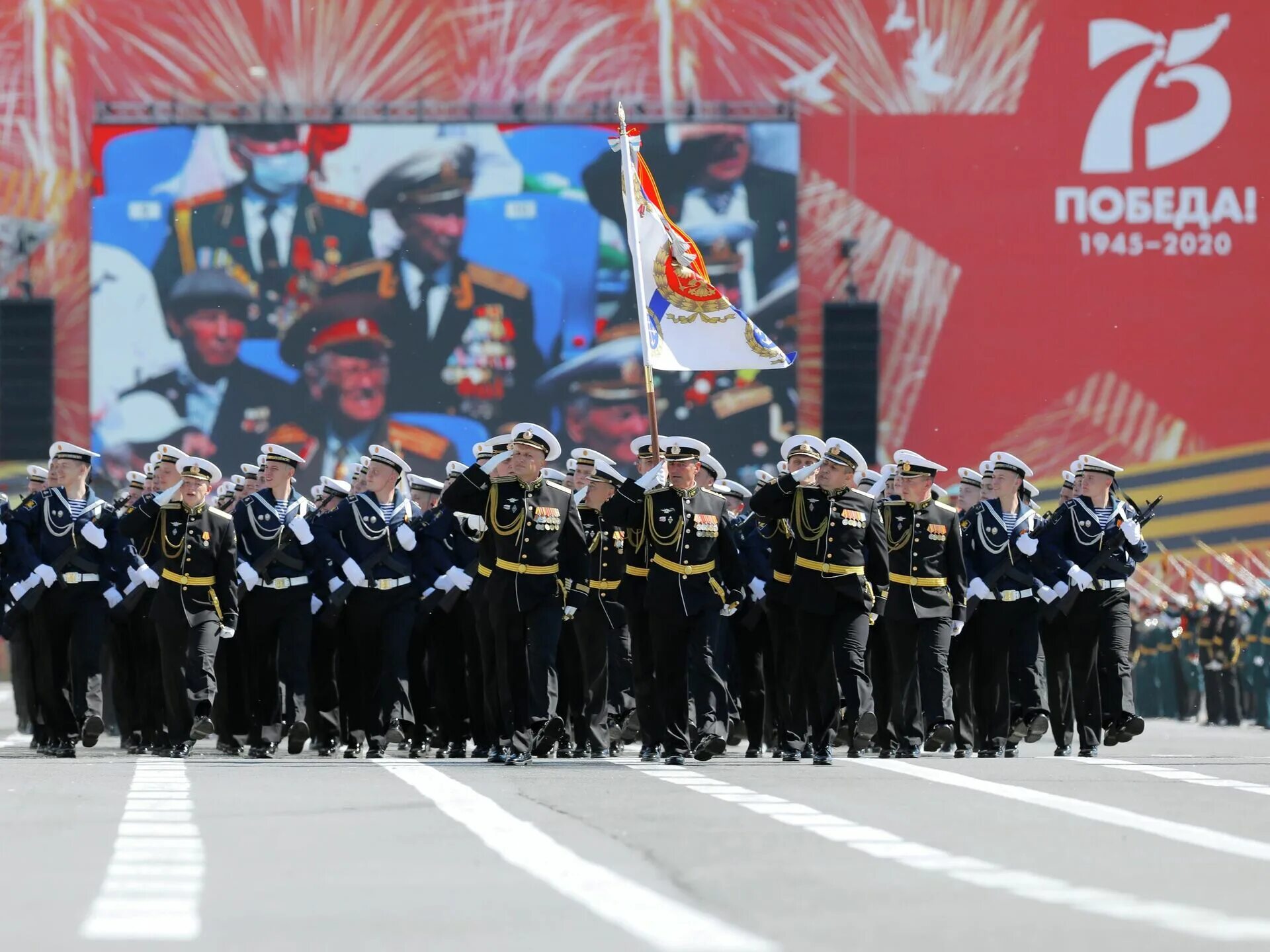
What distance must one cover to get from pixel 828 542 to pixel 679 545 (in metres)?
0.80

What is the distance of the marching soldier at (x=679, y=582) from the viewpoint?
14297 millimetres

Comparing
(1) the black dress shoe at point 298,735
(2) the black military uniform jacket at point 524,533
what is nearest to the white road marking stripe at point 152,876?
(2) the black military uniform jacket at point 524,533

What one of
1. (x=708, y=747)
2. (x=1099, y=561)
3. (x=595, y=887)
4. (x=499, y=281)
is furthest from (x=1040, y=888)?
(x=499, y=281)

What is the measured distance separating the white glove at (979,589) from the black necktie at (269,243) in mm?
20718

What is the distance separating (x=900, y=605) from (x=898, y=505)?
60 cm

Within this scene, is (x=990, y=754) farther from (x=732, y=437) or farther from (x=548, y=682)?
(x=732, y=437)

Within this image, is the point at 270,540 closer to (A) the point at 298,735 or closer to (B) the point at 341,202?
(A) the point at 298,735

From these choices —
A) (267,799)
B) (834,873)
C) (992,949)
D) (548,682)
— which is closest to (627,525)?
(548,682)

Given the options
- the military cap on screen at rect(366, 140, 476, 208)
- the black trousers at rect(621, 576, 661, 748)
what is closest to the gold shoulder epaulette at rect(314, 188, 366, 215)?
the military cap on screen at rect(366, 140, 476, 208)

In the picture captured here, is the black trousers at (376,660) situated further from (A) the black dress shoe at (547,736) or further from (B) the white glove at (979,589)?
(B) the white glove at (979,589)

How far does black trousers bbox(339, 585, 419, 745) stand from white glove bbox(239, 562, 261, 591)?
553 mm

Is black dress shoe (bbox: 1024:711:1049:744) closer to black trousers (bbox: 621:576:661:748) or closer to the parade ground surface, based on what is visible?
the parade ground surface

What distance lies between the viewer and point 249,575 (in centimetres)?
1616

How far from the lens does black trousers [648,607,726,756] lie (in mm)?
14273
